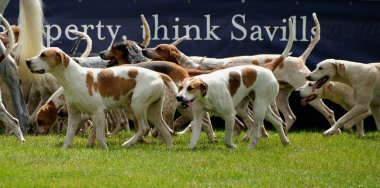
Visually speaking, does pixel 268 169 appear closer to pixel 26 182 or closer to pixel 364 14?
pixel 26 182

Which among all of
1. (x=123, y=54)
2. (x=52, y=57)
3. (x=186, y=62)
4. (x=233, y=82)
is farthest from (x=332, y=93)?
(x=52, y=57)

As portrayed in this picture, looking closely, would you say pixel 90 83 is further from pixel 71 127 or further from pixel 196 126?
pixel 196 126

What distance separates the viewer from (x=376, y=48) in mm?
18266

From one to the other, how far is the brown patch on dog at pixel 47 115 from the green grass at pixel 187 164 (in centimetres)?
60

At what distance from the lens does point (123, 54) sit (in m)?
15.3

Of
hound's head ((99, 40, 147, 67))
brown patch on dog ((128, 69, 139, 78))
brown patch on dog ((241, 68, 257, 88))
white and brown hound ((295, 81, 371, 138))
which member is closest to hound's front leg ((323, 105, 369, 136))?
white and brown hound ((295, 81, 371, 138))

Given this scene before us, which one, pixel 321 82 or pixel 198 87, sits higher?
pixel 198 87

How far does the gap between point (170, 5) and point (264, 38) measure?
4.83ft

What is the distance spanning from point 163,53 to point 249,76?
2.20 meters

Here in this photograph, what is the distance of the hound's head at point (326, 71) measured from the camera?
603 inches

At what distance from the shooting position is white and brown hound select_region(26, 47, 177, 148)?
43.1 ft

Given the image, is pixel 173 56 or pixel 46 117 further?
pixel 173 56

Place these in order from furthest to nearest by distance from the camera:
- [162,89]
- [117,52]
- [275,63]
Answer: [117,52], [275,63], [162,89]

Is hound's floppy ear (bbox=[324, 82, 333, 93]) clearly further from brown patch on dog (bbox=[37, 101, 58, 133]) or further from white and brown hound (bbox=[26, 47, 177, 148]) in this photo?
brown patch on dog (bbox=[37, 101, 58, 133])
